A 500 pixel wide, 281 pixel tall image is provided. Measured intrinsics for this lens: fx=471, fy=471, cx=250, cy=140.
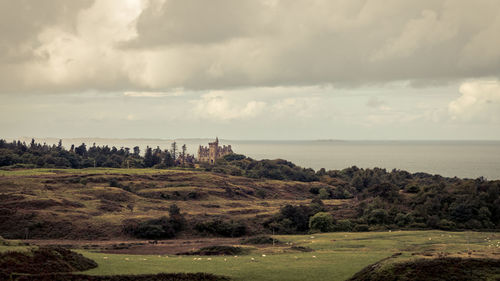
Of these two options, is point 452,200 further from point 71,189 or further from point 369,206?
point 71,189

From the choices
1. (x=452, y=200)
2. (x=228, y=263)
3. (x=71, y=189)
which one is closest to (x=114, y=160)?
(x=71, y=189)

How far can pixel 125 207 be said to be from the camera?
308ft

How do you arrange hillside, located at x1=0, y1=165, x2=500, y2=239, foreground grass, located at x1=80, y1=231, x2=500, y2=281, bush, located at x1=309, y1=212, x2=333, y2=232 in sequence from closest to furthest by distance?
foreground grass, located at x1=80, y1=231, x2=500, y2=281
hillside, located at x1=0, y1=165, x2=500, y2=239
bush, located at x1=309, y1=212, x2=333, y2=232

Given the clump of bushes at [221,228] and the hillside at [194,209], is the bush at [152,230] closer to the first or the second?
the hillside at [194,209]

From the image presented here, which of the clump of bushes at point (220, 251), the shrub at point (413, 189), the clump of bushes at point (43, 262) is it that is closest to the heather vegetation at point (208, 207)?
the shrub at point (413, 189)

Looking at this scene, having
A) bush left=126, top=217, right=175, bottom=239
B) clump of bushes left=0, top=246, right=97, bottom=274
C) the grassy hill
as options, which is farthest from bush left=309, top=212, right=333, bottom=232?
clump of bushes left=0, top=246, right=97, bottom=274

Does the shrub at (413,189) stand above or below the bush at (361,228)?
above

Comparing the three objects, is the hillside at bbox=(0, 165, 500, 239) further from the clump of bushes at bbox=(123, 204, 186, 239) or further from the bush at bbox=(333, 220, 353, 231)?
the clump of bushes at bbox=(123, 204, 186, 239)

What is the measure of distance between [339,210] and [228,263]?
62.6 m

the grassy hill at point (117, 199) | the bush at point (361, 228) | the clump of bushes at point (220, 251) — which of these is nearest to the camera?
the clump of bushes at point (220, 251)

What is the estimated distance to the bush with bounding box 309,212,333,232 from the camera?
252 feet

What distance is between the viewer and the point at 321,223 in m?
77.3

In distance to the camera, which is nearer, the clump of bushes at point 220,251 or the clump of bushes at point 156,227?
the clump of bushes at point 220,251

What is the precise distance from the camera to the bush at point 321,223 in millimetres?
76688
